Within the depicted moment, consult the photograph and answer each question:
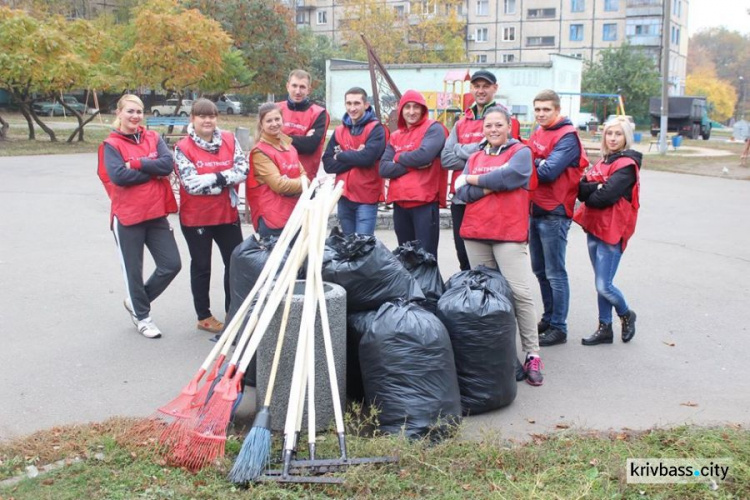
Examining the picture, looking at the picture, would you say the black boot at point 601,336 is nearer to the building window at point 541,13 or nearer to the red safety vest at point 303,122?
the red safety vest at point 303,122

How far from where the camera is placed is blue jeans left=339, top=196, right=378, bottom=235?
20.2 ft

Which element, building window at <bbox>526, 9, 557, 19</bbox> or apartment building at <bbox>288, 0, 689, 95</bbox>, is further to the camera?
building window at <bbox>526, 9, 557, 19</bbox>

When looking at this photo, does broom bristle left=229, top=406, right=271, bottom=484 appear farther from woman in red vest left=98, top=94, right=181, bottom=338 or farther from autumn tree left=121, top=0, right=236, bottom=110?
autumn tree left=121, top=0, right=236, bottom=110

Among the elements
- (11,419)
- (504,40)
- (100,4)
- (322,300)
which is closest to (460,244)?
(322,300)

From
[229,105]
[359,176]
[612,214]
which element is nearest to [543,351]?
[612,214]

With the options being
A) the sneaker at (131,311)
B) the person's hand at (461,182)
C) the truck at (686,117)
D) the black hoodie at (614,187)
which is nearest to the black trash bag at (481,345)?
the person's hand at (461,182)

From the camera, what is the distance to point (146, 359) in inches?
207

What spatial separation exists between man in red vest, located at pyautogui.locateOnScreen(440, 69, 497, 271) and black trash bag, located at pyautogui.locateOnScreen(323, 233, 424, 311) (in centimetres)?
106

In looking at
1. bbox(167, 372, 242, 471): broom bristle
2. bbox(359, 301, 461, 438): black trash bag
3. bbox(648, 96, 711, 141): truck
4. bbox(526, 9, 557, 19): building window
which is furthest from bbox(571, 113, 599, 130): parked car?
bbox(167, 372, 242, 471): broom bristle

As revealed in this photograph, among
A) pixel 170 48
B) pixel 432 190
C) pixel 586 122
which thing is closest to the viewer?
pixel 432 190

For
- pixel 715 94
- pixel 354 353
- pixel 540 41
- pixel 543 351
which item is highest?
pixel 540 41

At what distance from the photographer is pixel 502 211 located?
4.80 m

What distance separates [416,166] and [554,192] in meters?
1.01

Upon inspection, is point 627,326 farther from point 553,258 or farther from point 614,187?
point 614,187
